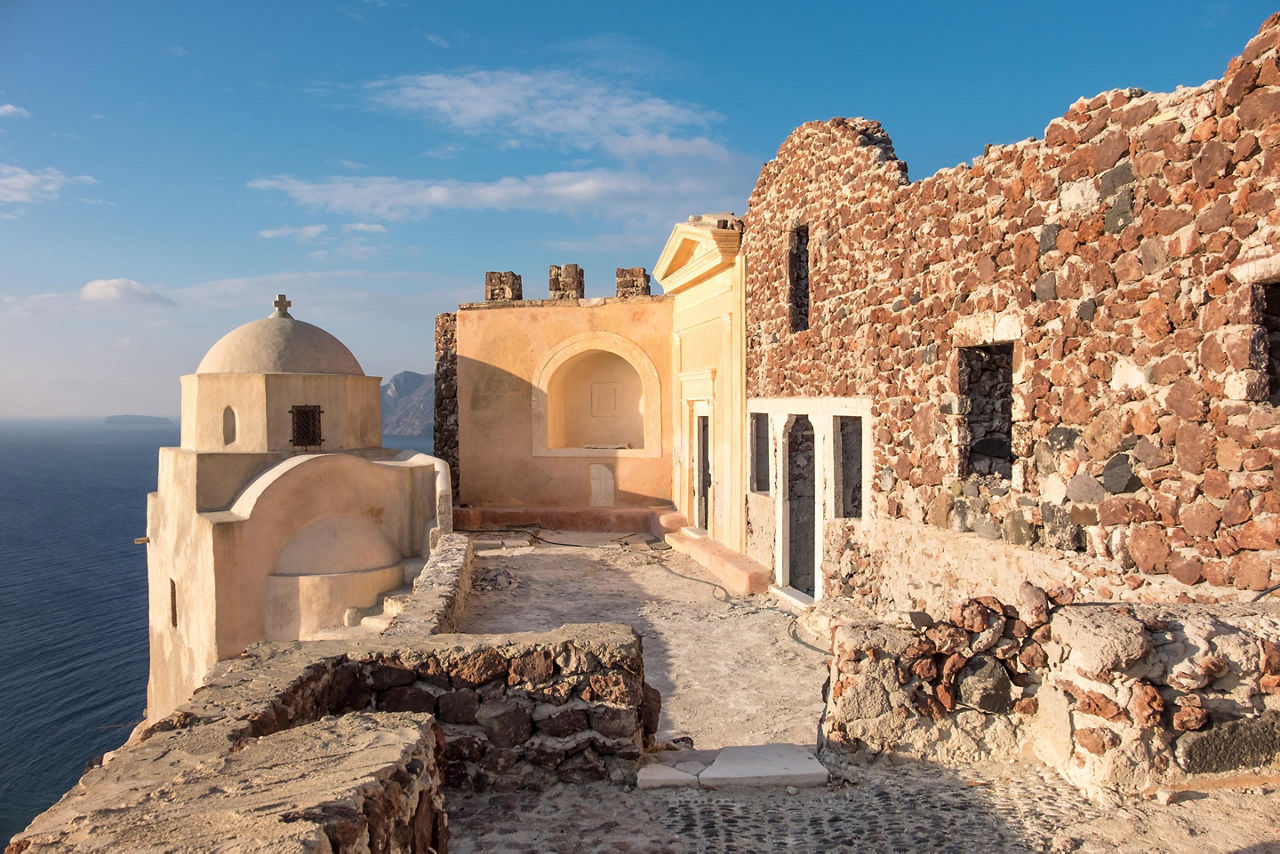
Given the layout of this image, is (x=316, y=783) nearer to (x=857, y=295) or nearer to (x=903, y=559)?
(x=903, y=559)

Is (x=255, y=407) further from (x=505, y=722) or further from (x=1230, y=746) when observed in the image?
(x=1230, y=746)

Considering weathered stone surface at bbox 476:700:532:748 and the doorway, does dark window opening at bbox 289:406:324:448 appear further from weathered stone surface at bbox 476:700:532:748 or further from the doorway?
weathered stone surface at bbox 476:700:532:748

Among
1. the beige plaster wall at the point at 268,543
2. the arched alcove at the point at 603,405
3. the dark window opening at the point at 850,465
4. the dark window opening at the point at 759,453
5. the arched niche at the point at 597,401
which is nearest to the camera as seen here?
the dark window opening at the point at 850,465

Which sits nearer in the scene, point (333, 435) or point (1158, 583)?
point (1158, 583)

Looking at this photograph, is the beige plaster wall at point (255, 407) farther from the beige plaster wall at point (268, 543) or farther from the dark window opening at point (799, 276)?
the dark window opening at point (799, 276)

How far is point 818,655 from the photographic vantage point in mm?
7816

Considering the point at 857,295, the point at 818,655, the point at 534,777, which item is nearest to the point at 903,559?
the point at 818,655

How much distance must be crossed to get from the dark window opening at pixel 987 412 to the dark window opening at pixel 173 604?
531 inches

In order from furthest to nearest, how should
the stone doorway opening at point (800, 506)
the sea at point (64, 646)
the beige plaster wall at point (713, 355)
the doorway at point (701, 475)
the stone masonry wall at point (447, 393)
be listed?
the sea at point (64, 646)
the stone masonry wall at point (447, 393)
the doorway at point (701, 475)
the beige plaster wall at point (713, 355)
the stone doorway opening at point (800, 506)

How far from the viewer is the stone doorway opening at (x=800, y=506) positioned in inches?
413

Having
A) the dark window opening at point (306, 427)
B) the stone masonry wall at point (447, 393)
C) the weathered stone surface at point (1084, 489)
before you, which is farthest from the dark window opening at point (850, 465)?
the dark window opening at point (306, 427)

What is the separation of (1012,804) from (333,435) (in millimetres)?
14281

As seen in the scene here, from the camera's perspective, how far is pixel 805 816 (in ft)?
11.9

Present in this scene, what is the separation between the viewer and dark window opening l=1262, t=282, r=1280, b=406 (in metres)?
4.31
